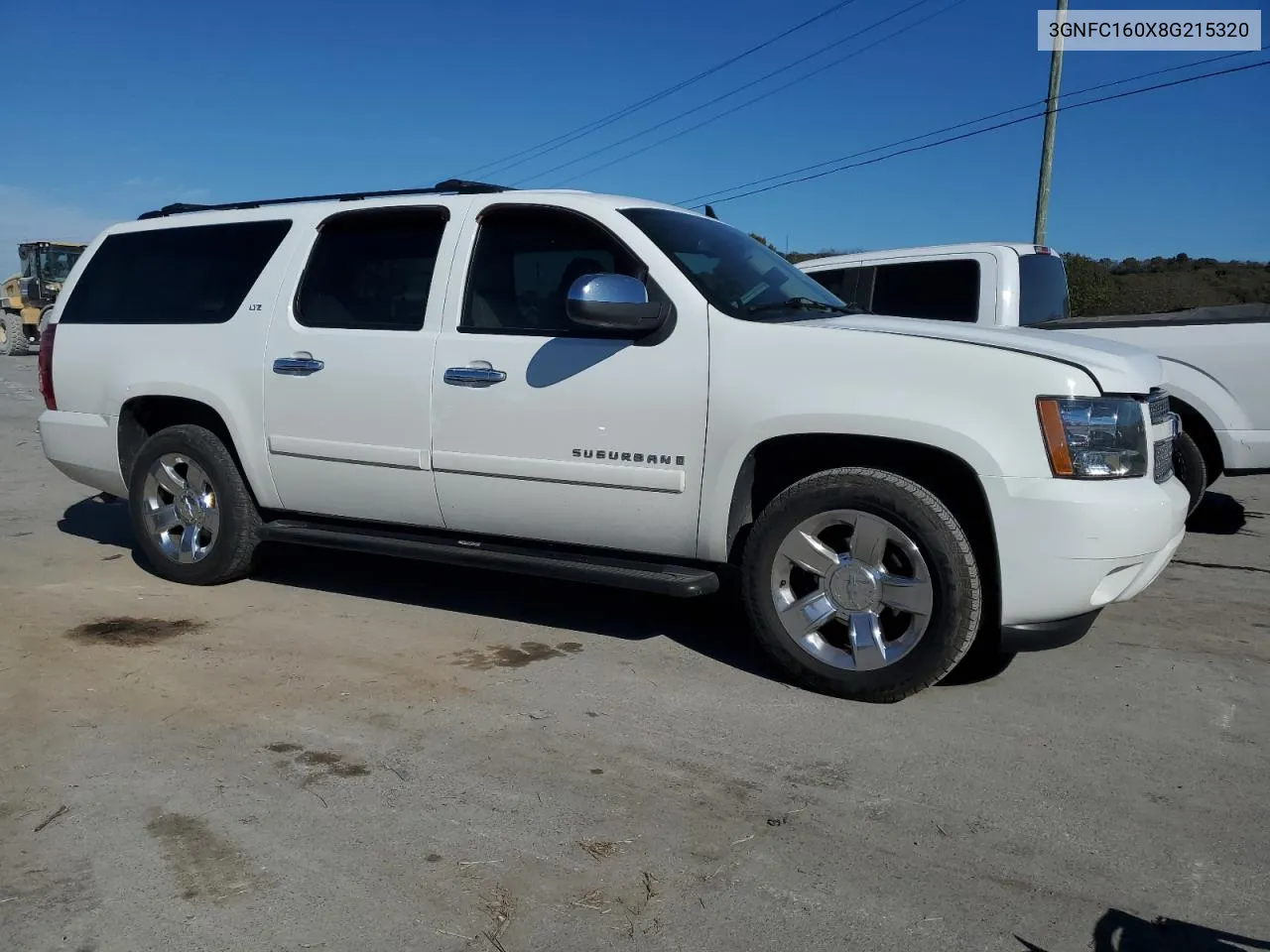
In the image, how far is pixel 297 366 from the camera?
4.90 meters

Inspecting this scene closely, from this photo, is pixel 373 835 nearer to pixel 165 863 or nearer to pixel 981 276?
pixel 165 863

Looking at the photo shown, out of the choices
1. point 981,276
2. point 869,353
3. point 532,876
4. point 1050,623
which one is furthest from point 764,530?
point 981,276

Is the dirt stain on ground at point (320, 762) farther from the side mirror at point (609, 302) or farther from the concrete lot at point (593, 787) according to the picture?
the side mirror at point (609, 302)

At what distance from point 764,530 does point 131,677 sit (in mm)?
2570

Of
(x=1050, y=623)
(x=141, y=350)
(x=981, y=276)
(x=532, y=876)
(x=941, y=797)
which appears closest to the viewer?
(x=532, y=876)

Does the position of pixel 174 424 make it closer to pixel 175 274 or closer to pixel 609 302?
pixel 175 274

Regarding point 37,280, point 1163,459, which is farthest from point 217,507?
point 37,280

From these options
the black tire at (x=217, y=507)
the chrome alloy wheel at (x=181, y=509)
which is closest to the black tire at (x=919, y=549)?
the black tire at (x=217, y=507)

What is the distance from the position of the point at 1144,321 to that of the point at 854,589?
430 centimetres

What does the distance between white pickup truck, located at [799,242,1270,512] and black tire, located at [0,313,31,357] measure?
30.5 m

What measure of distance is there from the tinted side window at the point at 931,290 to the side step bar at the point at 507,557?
156 inches

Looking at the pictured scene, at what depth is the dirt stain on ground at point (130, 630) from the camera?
183 inches

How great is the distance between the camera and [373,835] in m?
2.94

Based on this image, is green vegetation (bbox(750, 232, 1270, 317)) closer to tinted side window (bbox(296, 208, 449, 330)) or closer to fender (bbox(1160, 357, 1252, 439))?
fender (bbox(1160, 357, 1252, 439))
